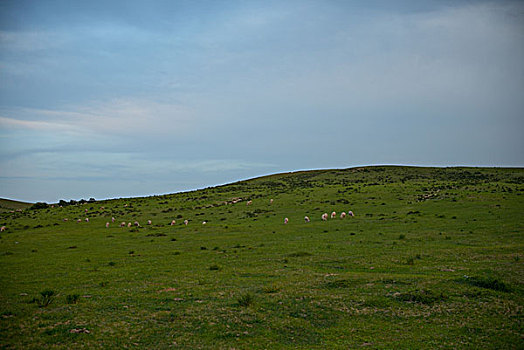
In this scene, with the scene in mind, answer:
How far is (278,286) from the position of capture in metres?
17.5

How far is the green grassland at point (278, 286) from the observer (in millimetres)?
11961

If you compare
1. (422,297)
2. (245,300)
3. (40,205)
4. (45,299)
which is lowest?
(422,297)

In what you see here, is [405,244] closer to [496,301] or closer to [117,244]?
[496,301]

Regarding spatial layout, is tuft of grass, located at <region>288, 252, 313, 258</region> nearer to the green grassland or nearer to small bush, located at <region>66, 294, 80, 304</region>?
the green grassland

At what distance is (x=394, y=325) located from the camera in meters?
13.0

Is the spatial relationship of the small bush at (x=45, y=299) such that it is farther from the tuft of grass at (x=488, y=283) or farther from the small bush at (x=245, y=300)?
the tuft of grass at (x=488, y=283)

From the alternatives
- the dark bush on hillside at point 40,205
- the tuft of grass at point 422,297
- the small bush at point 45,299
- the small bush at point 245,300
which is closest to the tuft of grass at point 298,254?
the tuft of grass at point 422,297

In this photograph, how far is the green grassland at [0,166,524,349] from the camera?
1196cm

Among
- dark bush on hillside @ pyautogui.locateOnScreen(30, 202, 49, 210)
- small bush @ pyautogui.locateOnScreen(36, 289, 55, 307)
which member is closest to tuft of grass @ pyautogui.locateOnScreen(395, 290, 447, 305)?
small bush @ pyautogui.locateOnScreen(36, 289, 55, 307)

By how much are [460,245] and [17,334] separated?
2823 cm

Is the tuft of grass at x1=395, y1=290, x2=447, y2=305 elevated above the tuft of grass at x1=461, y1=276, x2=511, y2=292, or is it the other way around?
the tuft of grass at x1=461, y1=276, x2=511, y2=292

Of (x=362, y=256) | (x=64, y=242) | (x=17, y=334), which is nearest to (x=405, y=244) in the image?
(x=362, y=256)

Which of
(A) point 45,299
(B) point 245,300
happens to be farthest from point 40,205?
(B) point 245,300

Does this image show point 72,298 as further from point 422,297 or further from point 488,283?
point 488,283
